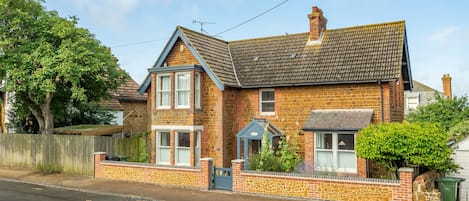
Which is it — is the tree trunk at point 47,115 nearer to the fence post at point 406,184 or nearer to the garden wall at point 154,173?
the garden wall at point 154,173

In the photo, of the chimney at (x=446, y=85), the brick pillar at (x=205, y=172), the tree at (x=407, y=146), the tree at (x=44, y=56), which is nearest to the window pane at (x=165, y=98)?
the tree at (x=44, y=56)

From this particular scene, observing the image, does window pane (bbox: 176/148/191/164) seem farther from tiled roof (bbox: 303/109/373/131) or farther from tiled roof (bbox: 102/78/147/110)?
tiled roof (bbox: 102/78/147/110)

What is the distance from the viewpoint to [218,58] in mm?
21672

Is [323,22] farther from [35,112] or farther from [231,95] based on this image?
[35,112]

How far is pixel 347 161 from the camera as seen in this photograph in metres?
17.4

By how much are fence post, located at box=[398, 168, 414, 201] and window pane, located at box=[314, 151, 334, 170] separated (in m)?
5.06

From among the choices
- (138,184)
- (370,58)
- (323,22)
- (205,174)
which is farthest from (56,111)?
(370,58)

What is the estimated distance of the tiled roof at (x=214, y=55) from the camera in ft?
66.5

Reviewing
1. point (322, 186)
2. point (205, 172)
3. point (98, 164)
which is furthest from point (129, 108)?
point (322, 186)

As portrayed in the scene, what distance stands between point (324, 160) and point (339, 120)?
6.43 ft

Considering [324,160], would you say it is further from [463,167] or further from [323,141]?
[463,167]

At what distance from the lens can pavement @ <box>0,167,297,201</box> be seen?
1483cm

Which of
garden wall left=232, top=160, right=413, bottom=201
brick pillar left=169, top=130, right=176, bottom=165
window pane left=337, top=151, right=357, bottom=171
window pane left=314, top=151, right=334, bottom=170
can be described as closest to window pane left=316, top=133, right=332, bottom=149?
window pane left=314, top=151, right=334, bottom=170

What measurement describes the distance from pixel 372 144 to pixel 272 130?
6.19 m
